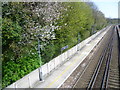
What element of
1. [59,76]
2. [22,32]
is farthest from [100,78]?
[22,32]

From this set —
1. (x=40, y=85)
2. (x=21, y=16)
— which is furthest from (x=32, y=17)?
(x=40, y=85)

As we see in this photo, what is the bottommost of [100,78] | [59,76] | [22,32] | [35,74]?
[100,78]

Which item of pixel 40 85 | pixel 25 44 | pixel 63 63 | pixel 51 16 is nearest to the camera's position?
pixel 40 85

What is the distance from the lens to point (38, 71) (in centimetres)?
1188

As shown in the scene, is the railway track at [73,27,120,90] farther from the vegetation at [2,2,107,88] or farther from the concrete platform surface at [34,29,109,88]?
the vegetation at [2,2,107,88]

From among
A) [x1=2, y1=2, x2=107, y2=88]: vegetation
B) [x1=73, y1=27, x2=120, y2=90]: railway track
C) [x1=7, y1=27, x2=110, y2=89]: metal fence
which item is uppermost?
[x1=2, y1=2, x2=107, y2=88]: vegetation

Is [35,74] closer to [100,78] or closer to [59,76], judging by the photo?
[59,76]

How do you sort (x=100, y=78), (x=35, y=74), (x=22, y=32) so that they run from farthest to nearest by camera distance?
1. (x=100, y=78)
2. (x=22, y=32)
3. (x=35, y=74)

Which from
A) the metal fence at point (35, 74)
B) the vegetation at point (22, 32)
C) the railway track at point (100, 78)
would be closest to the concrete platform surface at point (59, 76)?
the metal fence at point (35, 74)

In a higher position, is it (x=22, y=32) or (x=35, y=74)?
(x=22, y=32)

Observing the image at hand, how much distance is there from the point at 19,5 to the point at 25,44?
337cm

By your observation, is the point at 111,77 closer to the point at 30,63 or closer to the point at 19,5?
the point at 30,63

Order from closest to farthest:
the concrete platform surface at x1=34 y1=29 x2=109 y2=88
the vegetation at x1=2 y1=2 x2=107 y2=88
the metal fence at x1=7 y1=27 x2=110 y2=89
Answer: the metal fence at x1=7 y1=27 x2=110 y2=89 → the vegetation at x1=2 y1=2 x2=107 y2=88 → the concrete platform surface at x1=34 y1=29 x2=109 y2=88

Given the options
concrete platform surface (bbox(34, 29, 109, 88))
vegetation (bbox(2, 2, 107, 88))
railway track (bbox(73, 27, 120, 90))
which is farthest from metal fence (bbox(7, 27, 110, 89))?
railway track (bbox(73, 27, 120, 90))
